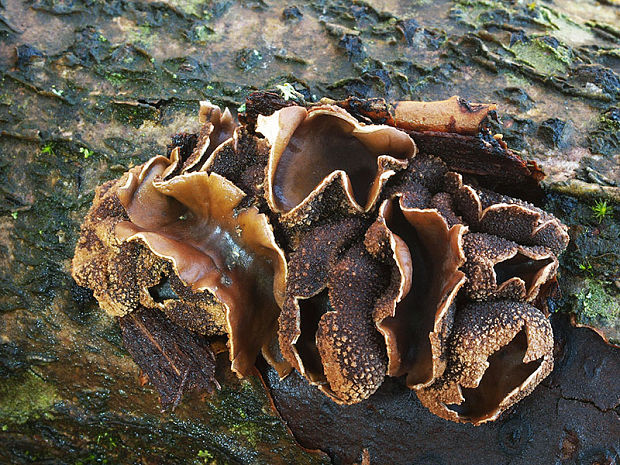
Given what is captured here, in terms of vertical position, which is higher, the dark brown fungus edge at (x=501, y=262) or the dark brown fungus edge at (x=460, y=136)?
the dark brown fungus edge at (x=460, y=136)

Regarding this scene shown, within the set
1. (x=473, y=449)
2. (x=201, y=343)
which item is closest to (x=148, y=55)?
(x=201, y=343)

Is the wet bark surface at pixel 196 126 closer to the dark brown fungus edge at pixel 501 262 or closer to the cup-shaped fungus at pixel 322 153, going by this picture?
the dark brown fungus edge at pixel 501 262

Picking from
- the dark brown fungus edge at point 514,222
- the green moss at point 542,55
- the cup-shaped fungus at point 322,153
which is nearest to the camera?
the dark brown fungus edge at point 514,222

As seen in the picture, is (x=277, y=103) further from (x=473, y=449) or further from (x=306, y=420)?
(x=473, y=449)

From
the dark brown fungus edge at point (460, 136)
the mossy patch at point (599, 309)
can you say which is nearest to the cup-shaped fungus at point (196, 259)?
the dark brown fungus edge at point (460, 136)

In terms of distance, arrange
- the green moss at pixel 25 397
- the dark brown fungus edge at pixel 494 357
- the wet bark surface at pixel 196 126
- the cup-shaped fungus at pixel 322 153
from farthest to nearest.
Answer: the green moss at pixel 25 397 < the wet bark surface at pixel 196 126 < the cup-shaped fungus at pixel 322 153 < the dark brown fungus edge at pixel 494 357

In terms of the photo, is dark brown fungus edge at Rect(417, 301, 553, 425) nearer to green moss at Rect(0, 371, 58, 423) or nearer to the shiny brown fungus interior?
the shiny brown fungus interior

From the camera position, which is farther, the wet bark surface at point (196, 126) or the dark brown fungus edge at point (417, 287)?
the wet bark surface at point (196, 126)

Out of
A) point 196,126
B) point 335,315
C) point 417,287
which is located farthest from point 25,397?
point 417,287
